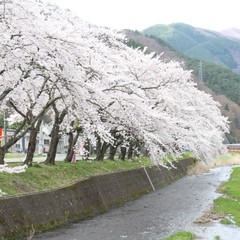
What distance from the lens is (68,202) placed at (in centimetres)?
1641

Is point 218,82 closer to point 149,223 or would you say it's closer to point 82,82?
point 149,223

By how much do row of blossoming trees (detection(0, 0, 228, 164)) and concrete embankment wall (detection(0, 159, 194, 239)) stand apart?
2.15m

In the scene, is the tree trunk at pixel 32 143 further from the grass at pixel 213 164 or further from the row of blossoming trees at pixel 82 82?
the grass at pixel 213 164

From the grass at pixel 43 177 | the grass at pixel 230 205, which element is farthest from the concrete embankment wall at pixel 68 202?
Result: the grass at pixel 230 205

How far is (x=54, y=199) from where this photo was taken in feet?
50.6

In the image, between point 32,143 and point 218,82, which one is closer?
point 32,143

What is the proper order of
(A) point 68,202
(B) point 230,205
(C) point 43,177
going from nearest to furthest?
(A) point 68,202 < (C) point 43,177 < (B) point 230,205

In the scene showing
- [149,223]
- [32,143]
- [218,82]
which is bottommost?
[149,223]

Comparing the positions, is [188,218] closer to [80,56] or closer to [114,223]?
[114,223]

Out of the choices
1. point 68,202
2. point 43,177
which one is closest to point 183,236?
point 68,202

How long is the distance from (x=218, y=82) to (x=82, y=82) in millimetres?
116963

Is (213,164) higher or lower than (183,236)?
lower

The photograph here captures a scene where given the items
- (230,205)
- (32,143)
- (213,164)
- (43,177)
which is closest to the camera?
(43,177)

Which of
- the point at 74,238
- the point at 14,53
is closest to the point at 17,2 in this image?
the point at 14,53
